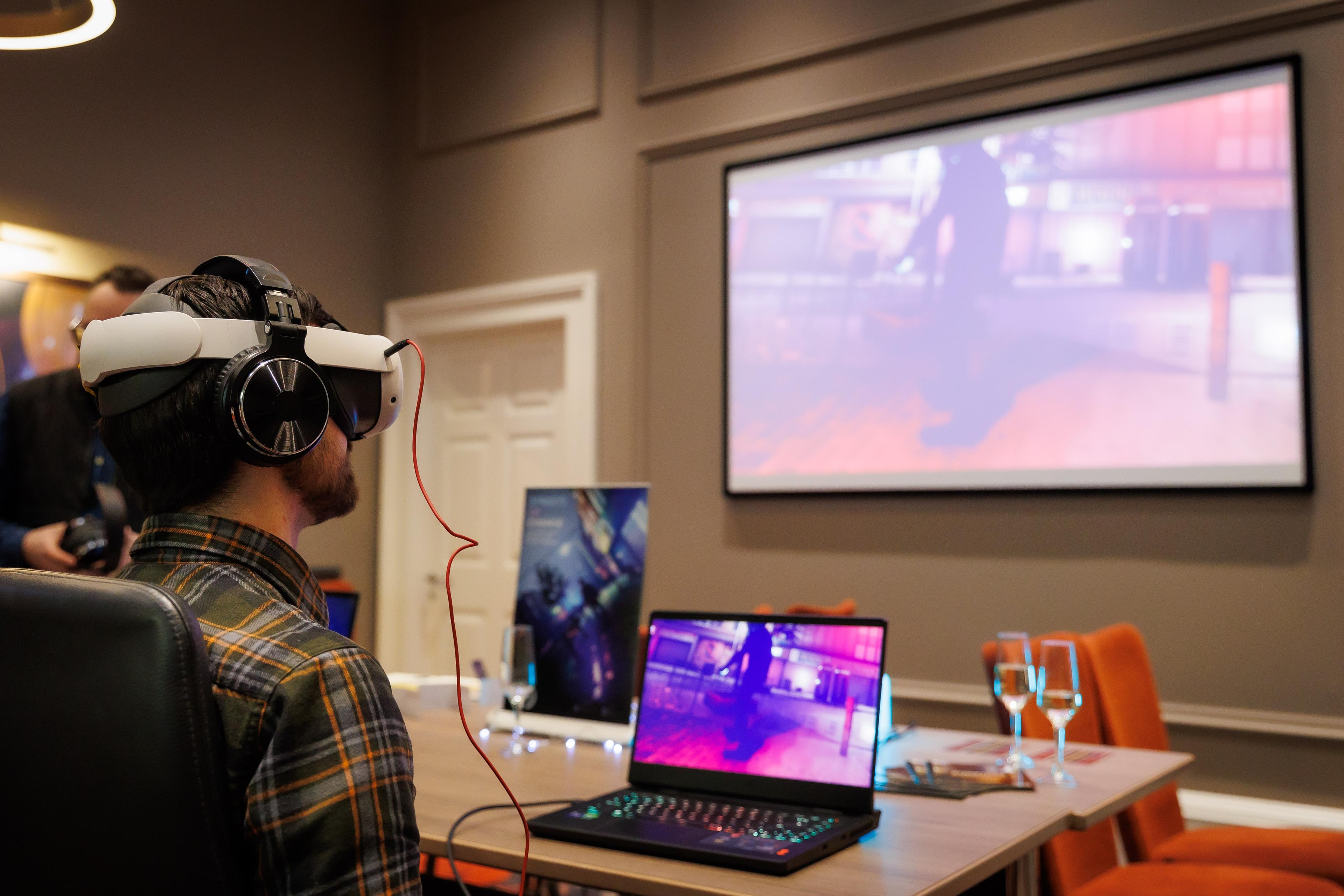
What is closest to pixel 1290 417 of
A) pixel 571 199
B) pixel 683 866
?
pixel 683 866

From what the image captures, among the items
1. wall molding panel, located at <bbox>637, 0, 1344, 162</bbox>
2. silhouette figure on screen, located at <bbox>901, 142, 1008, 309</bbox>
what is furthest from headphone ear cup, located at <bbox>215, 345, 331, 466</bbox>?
wall molding panel, located at <bbox>637, 0, 1344, 162</bbox>

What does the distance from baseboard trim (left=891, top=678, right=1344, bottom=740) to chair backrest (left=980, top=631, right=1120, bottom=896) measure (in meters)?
0.93

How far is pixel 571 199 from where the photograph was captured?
4.72 m

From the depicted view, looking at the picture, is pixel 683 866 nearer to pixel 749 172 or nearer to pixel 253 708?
pixel 253 708

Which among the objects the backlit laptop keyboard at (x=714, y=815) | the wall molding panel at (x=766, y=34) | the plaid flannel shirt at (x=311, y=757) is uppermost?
the wall molding panel at (x=766, y=34)

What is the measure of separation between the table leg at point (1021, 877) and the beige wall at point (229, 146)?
388 cm

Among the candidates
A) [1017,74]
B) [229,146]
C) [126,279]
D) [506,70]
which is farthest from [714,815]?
[506,70]

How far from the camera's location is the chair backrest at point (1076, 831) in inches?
78.0

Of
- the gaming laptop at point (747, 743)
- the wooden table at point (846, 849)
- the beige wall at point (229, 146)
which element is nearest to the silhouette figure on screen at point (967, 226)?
the wooden table at point (846, 849)

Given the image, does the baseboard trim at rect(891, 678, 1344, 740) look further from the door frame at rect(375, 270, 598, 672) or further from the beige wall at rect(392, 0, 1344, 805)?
the door frame at rect(375, 270, 598, 672)

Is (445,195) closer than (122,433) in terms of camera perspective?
No

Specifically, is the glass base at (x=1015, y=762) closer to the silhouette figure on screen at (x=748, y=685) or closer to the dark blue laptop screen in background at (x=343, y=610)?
the silhouette figure on screen at (x=748, y=685)

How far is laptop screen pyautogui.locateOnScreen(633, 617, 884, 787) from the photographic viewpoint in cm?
144

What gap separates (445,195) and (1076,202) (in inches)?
117
